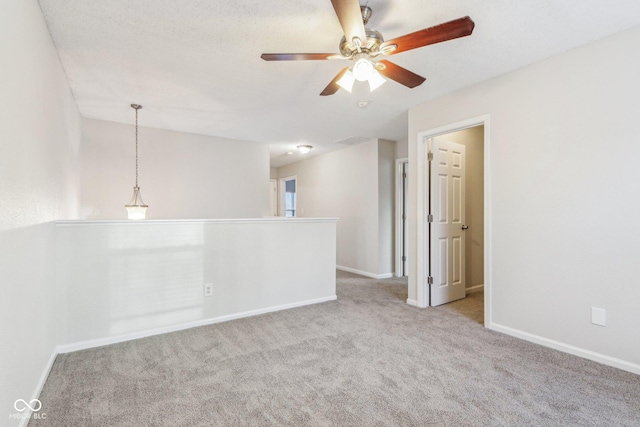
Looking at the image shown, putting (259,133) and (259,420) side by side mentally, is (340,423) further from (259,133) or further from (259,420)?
(259,133)

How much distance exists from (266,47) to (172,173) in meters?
3.13

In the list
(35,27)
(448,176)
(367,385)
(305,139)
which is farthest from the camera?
(305,139)

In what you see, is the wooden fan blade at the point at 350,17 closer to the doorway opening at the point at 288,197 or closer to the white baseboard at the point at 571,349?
the white baseboard at the point at 571,349

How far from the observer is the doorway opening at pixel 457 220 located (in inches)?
126

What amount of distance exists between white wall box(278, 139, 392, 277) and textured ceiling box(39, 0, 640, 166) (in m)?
1.65

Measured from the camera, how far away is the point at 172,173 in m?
4.81

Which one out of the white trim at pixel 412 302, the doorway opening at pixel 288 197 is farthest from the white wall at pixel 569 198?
the doorway opening at pixel 288 197

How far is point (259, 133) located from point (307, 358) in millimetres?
3639

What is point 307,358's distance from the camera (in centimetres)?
239

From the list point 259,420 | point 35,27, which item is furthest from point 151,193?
point 259,420

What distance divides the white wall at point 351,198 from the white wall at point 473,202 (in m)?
1.44

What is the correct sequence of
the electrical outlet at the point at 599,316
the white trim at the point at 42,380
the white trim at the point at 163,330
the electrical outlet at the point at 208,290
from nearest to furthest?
1. the white trim at the point at 42,380
2. the electrical outlet at the point at 599,316
3. the white trim at the point at 163,330
4. the electrical outlet at the point at 208,290

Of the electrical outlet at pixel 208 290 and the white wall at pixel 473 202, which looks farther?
the white wall at pixel 473 202
